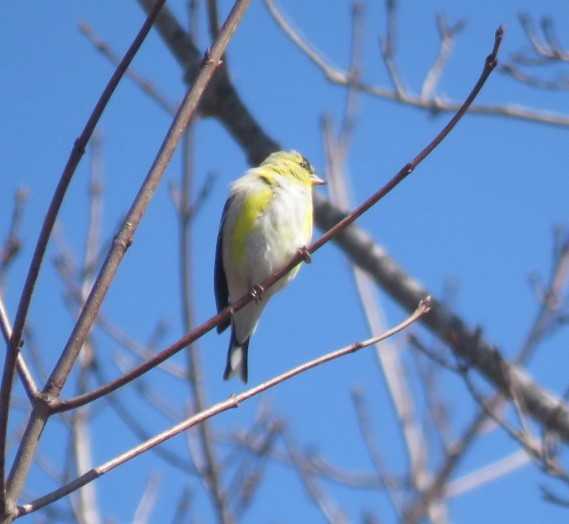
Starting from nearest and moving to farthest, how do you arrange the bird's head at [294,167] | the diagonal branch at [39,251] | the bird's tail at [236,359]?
1. the diagonal branch at [39,251]
2. the bird's tail at [236,359]
3. the bird's head at [294,167]

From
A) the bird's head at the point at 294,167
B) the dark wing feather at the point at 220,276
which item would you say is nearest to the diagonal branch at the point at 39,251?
the dark wing feather at the point at 220,276

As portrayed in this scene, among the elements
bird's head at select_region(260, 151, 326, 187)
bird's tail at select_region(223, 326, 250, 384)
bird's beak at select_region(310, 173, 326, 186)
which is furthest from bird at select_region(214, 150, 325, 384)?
bird's beak at select_region(310, 173, 326, 186)

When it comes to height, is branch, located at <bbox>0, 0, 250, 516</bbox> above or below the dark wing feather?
below

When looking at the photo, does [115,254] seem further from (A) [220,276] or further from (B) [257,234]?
(A) [220,276]

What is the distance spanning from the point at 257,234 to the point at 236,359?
0.62 m

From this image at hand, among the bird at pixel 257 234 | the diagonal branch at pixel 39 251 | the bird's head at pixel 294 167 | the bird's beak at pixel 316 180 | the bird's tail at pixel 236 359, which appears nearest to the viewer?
the diagonal branch at pixel 39 251

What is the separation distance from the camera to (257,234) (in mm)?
4281

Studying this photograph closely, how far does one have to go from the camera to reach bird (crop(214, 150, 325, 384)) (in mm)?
4262

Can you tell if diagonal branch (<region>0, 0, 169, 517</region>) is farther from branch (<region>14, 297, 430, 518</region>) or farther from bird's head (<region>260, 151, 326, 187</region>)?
bird's head (<region>260, 151, 326, 187</region>)

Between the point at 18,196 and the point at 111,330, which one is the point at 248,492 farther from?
the point at 18,196

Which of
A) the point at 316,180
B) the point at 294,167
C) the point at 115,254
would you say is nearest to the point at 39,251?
the point at 115,254

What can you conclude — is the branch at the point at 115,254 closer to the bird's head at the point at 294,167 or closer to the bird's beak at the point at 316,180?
the bird's head at the point at 294,167

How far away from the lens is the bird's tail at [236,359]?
4.43 m

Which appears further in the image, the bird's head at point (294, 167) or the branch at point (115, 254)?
the bird's head at point (294, 167)
